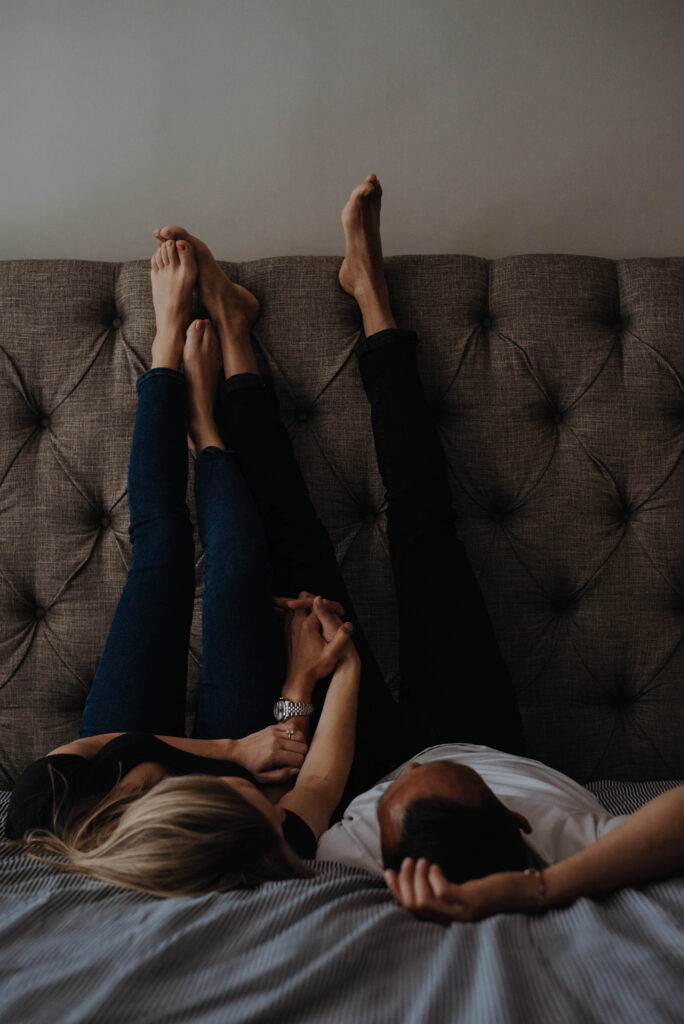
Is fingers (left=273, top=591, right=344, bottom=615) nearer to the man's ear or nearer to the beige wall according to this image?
the man's ear

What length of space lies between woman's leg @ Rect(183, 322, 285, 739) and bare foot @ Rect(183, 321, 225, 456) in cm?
3

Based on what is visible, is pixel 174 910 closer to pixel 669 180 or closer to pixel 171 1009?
pixel 171 1009

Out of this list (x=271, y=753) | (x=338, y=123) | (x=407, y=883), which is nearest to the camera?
(x=407, y=883)

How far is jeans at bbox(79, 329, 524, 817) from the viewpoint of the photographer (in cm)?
79

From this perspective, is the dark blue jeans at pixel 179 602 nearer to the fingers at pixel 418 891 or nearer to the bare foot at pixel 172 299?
the bare foot at pixel 172 299

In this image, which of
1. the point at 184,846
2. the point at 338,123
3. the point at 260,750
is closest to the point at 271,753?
the point at 260,750

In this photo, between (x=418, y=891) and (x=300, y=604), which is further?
(x=300, y=604)

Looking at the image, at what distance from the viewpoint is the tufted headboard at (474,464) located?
879 mm

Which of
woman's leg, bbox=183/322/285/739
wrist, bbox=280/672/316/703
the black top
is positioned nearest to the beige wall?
woman's leg, bbox=183/322/285/739

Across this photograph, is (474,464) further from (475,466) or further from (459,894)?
(459,894)

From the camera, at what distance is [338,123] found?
1.09 m

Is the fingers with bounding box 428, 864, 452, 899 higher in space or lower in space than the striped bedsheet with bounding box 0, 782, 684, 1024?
lower

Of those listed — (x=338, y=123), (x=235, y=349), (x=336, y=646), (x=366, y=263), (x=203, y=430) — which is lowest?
(x=336, y=646)

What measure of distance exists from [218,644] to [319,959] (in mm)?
434
